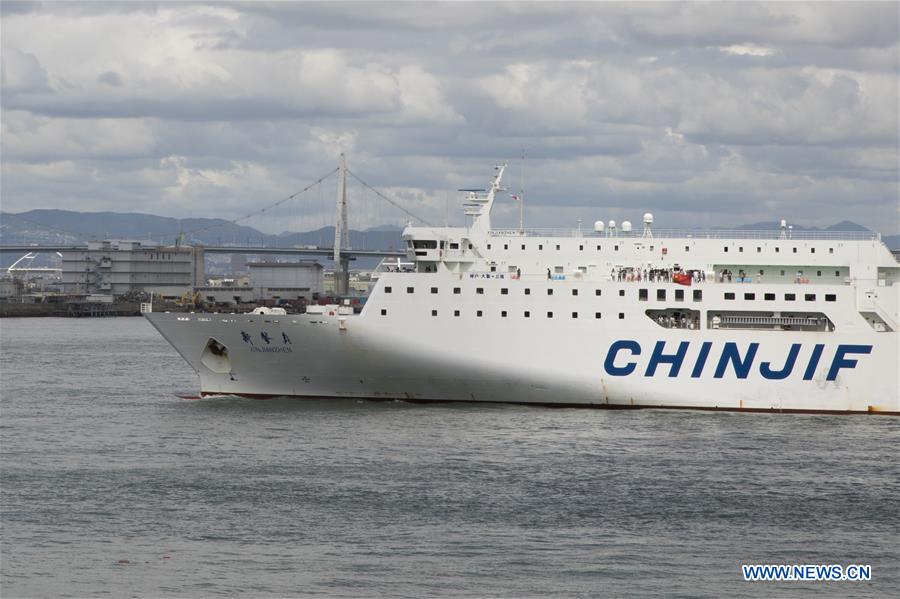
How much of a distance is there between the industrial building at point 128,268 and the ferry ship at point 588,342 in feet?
322

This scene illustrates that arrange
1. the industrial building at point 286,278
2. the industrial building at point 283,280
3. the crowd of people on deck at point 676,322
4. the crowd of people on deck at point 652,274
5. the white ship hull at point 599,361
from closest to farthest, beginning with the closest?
the white ship hull at point 599,361, the crowd of people on deck at point 676,322, the crowd of people on deck at point 652,274, the industrial building at point 283,280, the industrial building at point 286,278

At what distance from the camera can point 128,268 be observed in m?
129

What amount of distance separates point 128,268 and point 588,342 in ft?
340

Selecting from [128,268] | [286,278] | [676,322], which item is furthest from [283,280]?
[676,322]

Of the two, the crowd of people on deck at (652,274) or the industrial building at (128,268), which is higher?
the industrial building at (128,268)

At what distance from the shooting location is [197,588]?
1739cm

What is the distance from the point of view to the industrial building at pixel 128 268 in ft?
425

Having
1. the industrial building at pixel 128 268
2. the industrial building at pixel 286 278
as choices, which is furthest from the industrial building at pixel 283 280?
the industrial building at pixel 128 268

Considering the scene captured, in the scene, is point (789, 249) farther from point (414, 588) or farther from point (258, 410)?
A: point (414, 588)

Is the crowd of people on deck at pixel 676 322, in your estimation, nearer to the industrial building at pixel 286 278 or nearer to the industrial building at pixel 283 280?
the industrial building at pixel 283 280

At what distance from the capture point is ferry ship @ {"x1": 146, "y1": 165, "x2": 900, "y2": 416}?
31594 mm

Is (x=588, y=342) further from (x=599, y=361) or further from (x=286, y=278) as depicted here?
(x=286, y=278)

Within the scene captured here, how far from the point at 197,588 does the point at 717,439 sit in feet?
46.0

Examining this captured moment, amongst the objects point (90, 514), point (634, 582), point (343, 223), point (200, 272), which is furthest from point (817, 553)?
point (200, 272)
